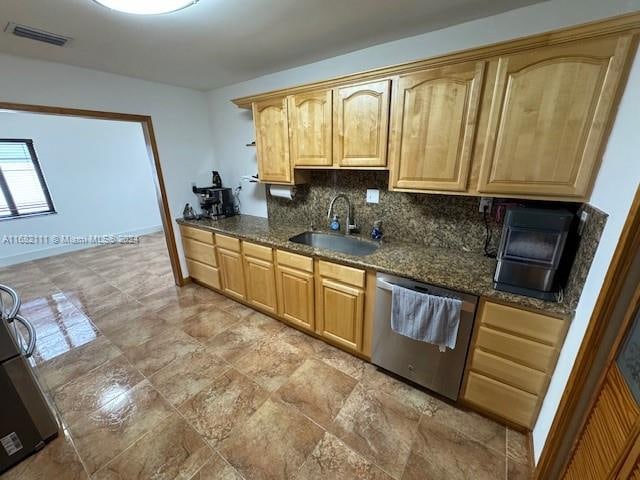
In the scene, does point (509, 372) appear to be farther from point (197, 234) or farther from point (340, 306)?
point (197, 234)

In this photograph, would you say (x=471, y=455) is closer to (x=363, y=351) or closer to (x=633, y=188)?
(x=363, y=351)

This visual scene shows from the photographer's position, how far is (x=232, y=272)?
2844 mm

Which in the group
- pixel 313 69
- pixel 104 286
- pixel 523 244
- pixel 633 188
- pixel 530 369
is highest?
pixel 313 69

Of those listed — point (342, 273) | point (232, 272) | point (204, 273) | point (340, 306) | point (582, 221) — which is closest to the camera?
point (582, 221)

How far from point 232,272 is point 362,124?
1.99 meters

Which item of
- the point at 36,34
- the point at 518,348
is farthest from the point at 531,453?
the point at 36,34

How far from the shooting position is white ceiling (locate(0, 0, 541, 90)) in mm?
1449

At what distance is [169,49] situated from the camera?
77.9 inches

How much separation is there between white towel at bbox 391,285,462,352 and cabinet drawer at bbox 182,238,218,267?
216 cm

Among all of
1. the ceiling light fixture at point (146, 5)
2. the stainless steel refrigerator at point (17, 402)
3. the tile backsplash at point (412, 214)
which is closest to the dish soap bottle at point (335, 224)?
the tile backsplash at point (412, 214)

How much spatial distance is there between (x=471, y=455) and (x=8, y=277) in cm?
603

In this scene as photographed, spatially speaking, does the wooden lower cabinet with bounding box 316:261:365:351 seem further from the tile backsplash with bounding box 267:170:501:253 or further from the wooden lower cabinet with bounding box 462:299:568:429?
the wooden lower cabinet with bounding box 462:299:568:429

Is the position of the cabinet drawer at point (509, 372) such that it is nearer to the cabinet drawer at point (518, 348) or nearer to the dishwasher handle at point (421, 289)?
the cabinet drawer at point (518, 348)

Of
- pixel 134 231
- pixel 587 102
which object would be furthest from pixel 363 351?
pixel 134 231
